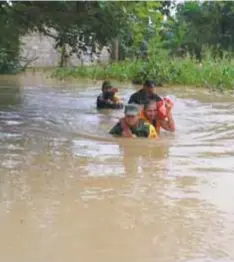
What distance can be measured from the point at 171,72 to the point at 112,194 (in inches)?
672

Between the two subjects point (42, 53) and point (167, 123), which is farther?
point (42, 53)

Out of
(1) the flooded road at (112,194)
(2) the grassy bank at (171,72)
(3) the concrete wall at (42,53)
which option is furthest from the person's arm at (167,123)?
(3) the concrete wall at (42,53)

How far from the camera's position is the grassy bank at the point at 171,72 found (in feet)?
69.6

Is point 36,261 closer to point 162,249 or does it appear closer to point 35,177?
point 162,249

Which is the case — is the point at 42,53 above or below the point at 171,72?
above

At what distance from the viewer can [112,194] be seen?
591 cm

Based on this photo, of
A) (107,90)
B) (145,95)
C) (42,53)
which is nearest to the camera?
(145,95)

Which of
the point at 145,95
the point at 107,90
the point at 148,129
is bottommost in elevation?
the point at 148,129

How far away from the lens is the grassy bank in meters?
21.2

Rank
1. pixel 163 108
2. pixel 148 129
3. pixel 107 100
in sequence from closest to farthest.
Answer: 1. pixel 148 129
2. pixel 163 108
3. pixel 107 100

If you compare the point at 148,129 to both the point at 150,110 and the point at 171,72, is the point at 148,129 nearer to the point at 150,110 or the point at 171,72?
the point at 150,110

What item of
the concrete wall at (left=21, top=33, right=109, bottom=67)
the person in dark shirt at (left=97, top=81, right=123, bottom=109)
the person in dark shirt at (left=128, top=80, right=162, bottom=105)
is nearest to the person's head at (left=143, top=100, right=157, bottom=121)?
the person in dark shirt at (left=128, top=80, right=162, bottom=105)

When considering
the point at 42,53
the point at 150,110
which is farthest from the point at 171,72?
the point at 150,110

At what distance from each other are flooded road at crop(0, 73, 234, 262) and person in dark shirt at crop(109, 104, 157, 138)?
0.60 ft
